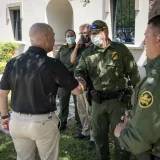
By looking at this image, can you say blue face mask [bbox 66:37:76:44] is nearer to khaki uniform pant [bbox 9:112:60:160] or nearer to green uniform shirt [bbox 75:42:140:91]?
green uniform shirt [bbox 75:42:140:91]

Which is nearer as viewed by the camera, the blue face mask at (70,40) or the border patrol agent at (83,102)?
the border patrol agent at (83,102)

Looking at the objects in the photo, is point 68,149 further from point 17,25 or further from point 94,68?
point 17,25

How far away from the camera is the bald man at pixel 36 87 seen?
2.54m

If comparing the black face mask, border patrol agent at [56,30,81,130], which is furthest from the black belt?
border patrol agent at [56,30,81,130]

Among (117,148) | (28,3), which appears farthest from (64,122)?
(28,3)

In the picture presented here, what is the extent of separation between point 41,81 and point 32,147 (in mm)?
733

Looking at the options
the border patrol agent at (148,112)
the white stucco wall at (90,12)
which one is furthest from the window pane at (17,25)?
the border patrol agent at (148,112)

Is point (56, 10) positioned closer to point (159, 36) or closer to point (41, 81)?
point (41, 81)

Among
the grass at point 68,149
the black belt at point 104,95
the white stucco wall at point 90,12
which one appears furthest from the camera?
the white stucco wall at point 90,12

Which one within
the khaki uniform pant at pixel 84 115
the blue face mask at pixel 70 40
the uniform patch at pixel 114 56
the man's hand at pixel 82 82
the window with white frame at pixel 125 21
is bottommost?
the khaki uniform pant at pixel 84 115

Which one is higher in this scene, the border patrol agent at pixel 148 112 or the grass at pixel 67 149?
the border patrol agent at pixel 148 112

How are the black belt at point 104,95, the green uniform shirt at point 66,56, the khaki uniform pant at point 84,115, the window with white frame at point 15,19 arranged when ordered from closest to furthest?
the black belt at point 104,95
the khaki uniform pant at point 84,115
the green uniform shirt at point 66,56
the window with white frame at point 15,19

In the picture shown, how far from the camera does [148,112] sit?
65.6 inches

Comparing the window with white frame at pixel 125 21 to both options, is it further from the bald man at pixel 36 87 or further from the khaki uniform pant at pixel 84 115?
the bald man at pixel 36 87
